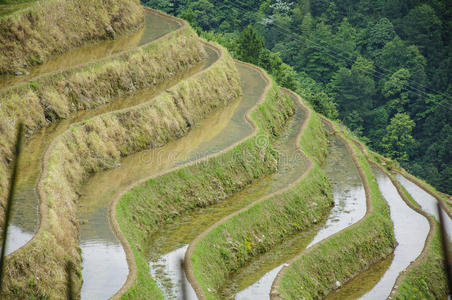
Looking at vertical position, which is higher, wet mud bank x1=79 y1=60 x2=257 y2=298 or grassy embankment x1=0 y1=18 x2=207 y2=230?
grassy embankment x1=0 y1=18 x2=207 y2=230

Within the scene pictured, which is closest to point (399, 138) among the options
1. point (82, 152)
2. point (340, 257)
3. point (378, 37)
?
point (378, 37)

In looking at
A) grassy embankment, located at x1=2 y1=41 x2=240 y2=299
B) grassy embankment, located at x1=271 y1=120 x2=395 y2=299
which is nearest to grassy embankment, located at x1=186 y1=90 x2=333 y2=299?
grassy embankment, located at x1=271 y1=120 x2=395 y2=299

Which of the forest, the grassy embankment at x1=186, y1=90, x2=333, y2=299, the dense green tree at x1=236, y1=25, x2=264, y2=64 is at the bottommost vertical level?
the forest

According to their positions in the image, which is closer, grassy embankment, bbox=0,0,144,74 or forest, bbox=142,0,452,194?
grassy embankment, bbox=0,0,144,74

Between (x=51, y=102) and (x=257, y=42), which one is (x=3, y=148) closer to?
(x=51, y=102)

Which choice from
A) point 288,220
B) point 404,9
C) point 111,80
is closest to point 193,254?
point 288,220

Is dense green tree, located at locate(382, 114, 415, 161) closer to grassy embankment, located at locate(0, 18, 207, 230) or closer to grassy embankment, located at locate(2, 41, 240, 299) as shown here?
grassy embankment, located at locate(2, 41, 240, 299)

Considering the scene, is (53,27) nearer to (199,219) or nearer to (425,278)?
(199,219)
